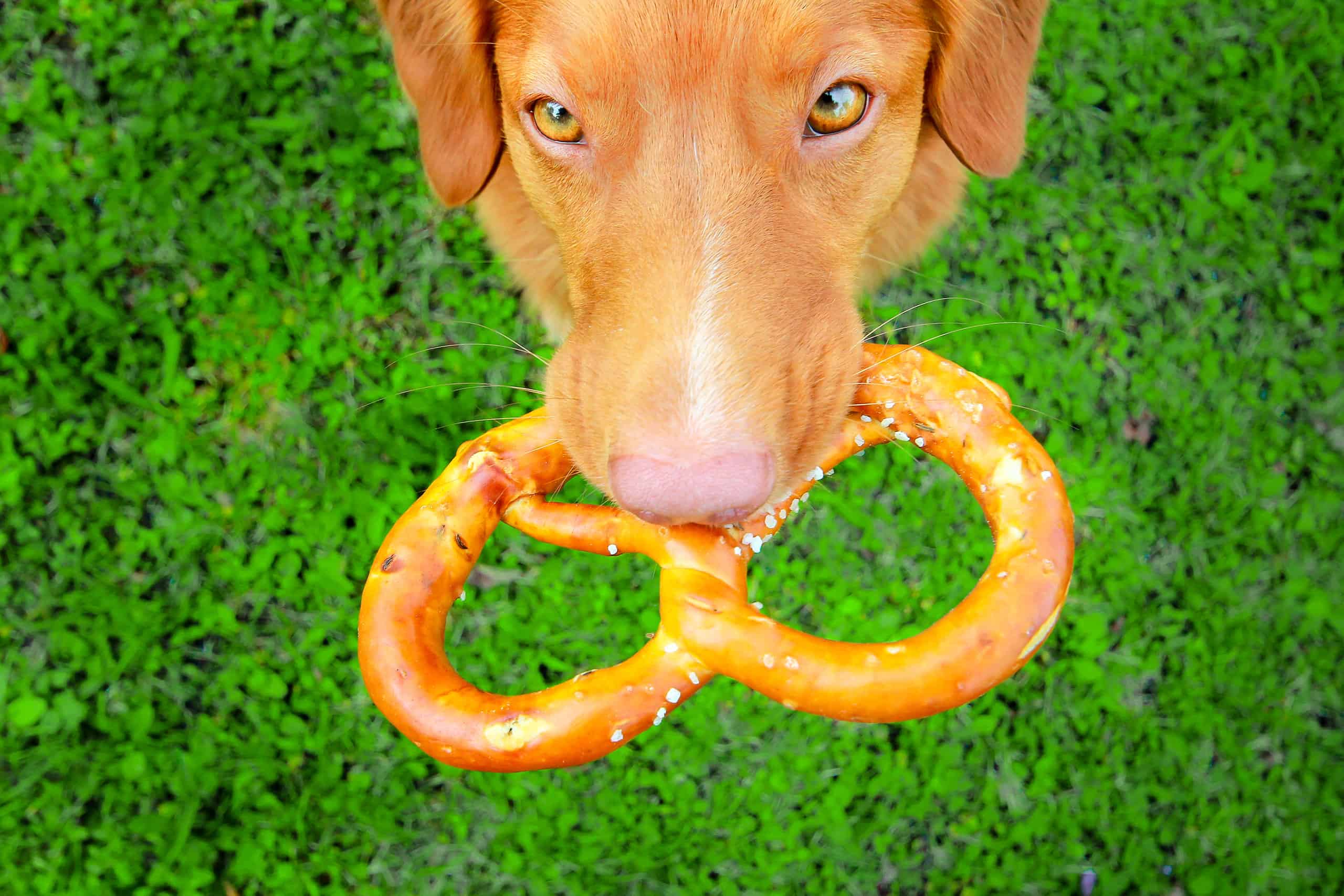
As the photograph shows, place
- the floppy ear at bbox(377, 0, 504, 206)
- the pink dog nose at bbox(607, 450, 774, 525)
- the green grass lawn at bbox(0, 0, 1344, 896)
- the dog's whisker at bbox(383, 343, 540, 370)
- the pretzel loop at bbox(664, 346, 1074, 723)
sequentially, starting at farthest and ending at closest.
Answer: the dog's whisker at bbox(383, 343, 540, 370) → the green grass lawn at bbox(0, 0, 1344, 896) → the floppy ear at bbox(377, 0, 504, 206) → the pretzel loop at bbox(664, 346, 1074, 723) → the pink dog nose at bbox(607, 450, 774, 525)

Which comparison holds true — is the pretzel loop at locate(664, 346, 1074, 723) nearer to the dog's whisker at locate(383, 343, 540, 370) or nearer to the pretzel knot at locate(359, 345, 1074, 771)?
the pretzel knot at locate(359, 345, 1074, 771)

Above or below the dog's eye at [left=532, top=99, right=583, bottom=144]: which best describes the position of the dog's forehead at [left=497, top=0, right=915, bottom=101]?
above

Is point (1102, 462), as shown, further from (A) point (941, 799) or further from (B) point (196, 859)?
(B) point (196, 859)

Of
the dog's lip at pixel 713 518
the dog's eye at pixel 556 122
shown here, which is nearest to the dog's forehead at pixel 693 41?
the dog's eye at pixel 556 122

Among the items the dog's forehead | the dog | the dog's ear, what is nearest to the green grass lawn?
the dog's ear

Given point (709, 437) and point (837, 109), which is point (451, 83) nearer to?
point (837, 109)

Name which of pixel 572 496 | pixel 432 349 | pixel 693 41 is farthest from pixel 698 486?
pixel 432 349

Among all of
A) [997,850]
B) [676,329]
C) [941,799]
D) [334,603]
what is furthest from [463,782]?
[676,329]
